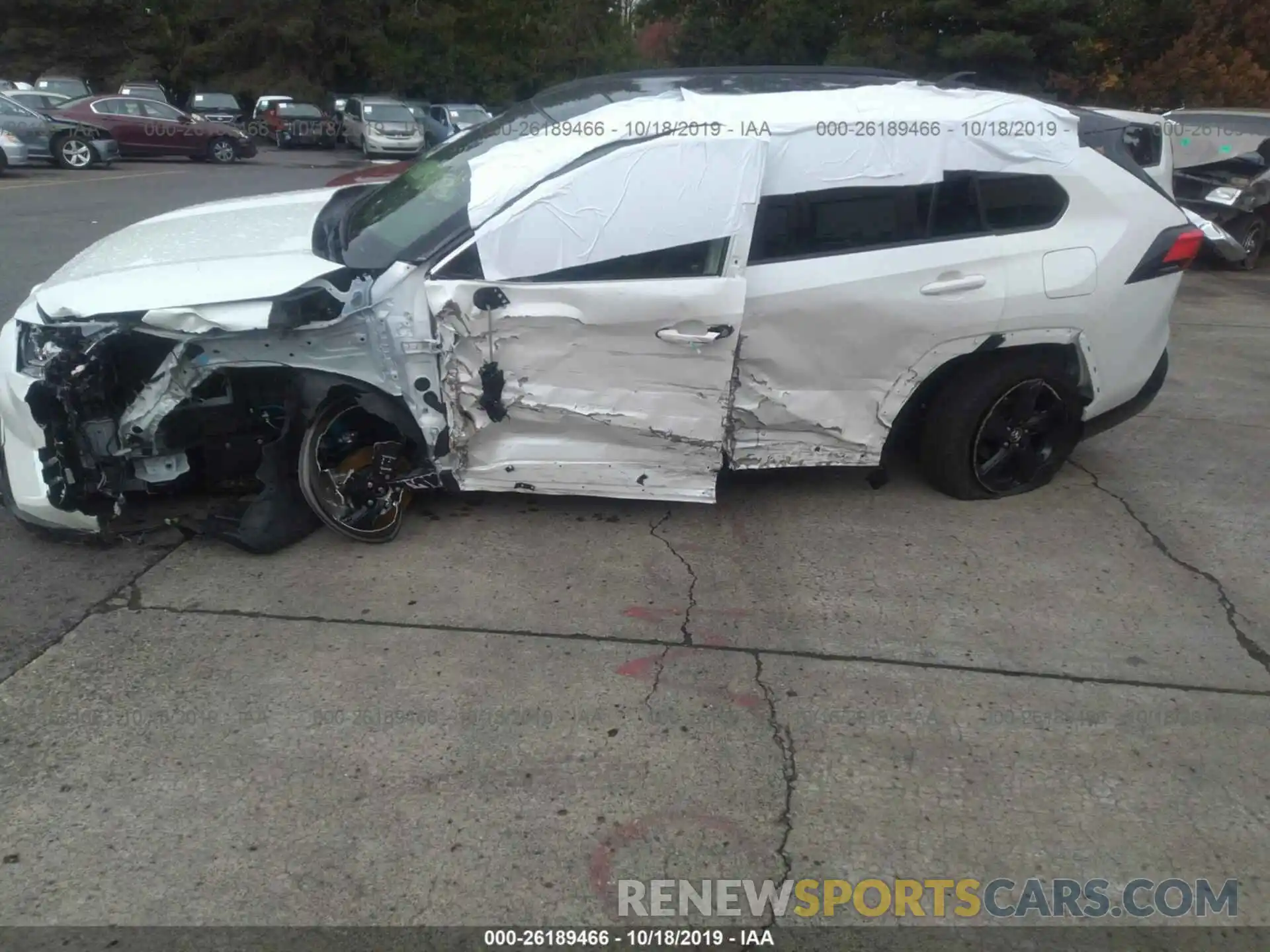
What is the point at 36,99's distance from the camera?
21.3m

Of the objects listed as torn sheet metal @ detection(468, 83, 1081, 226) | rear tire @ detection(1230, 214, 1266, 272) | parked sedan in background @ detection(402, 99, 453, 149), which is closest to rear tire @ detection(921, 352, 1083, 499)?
torn sheet metal @ detection(468, 83, 1081, 226)

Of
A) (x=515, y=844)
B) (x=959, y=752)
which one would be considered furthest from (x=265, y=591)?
(x=959, y=752)

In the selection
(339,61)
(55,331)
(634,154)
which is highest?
(634,154)

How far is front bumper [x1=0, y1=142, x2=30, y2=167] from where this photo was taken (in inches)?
669

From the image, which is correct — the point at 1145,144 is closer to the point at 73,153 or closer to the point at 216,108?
the point at 73,153

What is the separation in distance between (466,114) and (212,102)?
854 centimetres

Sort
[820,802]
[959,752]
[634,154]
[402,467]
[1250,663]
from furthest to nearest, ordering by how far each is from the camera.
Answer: [402,467] < [634,154] < [1250,663] < [959,752] < [820,802]

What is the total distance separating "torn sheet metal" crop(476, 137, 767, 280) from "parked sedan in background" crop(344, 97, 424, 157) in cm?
2328

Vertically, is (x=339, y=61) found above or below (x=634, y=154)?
below

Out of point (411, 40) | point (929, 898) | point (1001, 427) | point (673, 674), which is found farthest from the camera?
point (411, 40)

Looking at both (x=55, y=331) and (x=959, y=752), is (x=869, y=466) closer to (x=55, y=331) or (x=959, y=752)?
(x=959, y=752)

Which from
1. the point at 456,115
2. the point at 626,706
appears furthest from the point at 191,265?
the point at 456,115

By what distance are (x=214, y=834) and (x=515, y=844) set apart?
0.82 metres

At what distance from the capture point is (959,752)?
325 cm
